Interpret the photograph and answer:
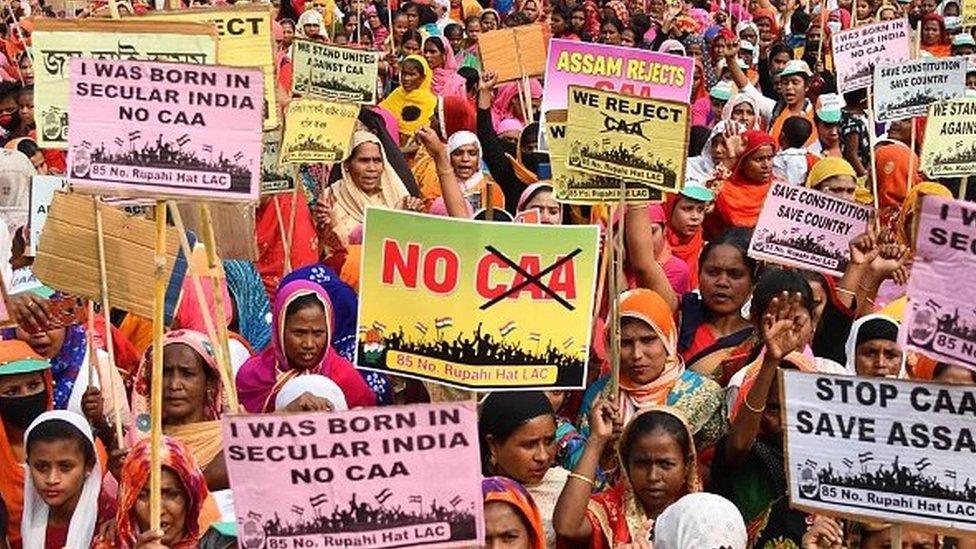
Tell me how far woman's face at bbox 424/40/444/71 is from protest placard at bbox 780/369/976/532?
1084cm

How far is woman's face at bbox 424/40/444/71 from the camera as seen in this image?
14688 mm

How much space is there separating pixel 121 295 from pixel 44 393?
1.40ft

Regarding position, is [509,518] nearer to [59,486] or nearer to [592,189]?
[59,486]

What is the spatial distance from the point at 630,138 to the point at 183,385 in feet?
5.20

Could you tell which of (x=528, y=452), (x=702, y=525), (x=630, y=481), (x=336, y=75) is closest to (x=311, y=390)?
Result: (x=528, y=452)

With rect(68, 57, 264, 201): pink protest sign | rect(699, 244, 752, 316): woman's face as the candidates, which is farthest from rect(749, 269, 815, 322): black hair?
rect(68, 57, 264, 201): pink protest sign

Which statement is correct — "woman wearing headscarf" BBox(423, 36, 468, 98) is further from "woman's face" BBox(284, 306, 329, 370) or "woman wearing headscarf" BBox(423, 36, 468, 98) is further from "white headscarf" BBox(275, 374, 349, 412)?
"white headscarf" BBox(275, 374, 349, 412)

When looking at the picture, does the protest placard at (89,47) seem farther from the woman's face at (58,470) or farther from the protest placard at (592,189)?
the protest placard at (592,189)

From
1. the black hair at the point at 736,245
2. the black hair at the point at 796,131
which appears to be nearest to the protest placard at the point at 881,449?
the black hair at the point at 736,245

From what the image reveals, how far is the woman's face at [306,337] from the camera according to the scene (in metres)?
6.04

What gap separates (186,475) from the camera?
472 centimetres

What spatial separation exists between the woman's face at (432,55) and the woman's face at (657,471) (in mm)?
9912

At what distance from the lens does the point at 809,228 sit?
695 cm

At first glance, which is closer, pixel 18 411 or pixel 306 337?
pixel 18 411
